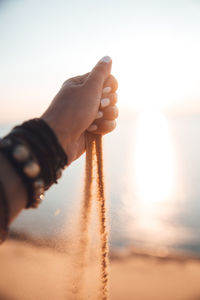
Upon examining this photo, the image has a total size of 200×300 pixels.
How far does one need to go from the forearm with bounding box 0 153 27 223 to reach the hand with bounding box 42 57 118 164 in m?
0.34

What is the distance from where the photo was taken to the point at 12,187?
0.95 meters

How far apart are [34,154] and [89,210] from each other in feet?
3.26


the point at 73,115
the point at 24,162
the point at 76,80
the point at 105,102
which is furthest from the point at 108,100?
the point at 24,162

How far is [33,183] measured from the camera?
101cm

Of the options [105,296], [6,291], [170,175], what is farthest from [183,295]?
[170,175]

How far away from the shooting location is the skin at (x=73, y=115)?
0.97 m

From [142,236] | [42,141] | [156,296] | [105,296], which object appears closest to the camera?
[42,141]

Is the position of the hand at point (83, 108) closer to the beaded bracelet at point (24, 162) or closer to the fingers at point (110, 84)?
the fingers at point (110, 84)

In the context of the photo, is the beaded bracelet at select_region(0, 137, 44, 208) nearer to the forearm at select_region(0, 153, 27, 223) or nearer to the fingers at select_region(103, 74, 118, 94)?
the forearm at select_region(0, 153, 27, 223)

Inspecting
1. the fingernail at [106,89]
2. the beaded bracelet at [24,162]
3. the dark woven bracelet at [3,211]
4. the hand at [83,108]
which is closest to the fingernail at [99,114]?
the hand at [83,108]

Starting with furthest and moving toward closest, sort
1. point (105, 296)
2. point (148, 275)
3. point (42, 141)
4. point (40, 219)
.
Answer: point (40, 219) < point (148, 275) < point (105, 296) < point (42, 141)

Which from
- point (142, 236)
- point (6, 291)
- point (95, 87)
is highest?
point (142, 236)

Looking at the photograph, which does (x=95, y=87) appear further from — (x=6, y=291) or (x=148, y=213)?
(x=148, y=213)

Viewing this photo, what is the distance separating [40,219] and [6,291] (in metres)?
7.51
